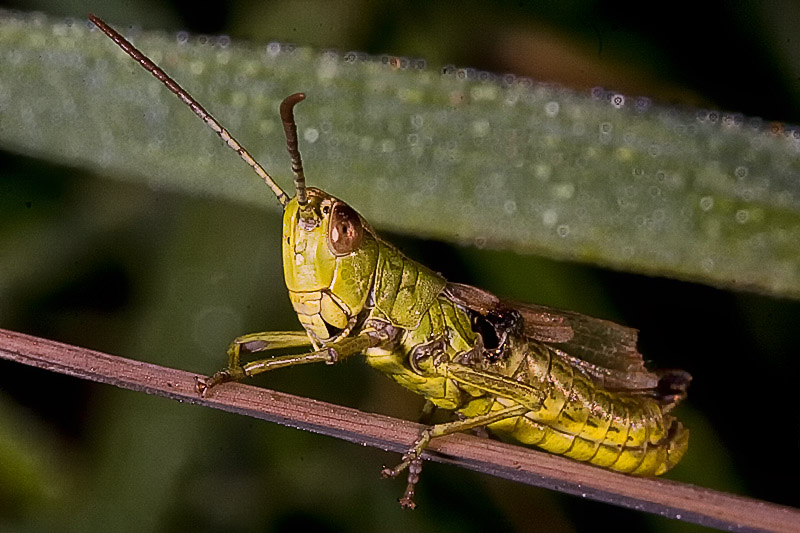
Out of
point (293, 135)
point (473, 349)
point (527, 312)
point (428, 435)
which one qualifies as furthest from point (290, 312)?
point (293, 135)

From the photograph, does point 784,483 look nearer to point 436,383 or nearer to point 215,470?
point 436,383

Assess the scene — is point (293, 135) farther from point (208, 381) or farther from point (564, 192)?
point (564, 192)

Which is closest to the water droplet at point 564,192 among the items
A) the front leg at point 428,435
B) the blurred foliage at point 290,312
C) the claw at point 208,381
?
the blurred foliage at point 290,312

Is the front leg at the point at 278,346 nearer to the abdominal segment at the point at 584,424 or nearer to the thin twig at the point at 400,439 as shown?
the thin twig at the point at 400,439

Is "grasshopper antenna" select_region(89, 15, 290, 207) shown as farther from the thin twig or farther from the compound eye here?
the thin twig

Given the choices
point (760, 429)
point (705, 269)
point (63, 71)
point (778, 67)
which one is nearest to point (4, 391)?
point (63, 71)

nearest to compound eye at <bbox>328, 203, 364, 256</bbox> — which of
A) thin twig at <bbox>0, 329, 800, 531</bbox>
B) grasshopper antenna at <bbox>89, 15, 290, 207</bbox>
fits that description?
grasshopper antenna at <bbox>89, 15, 290, 207</bbox>
